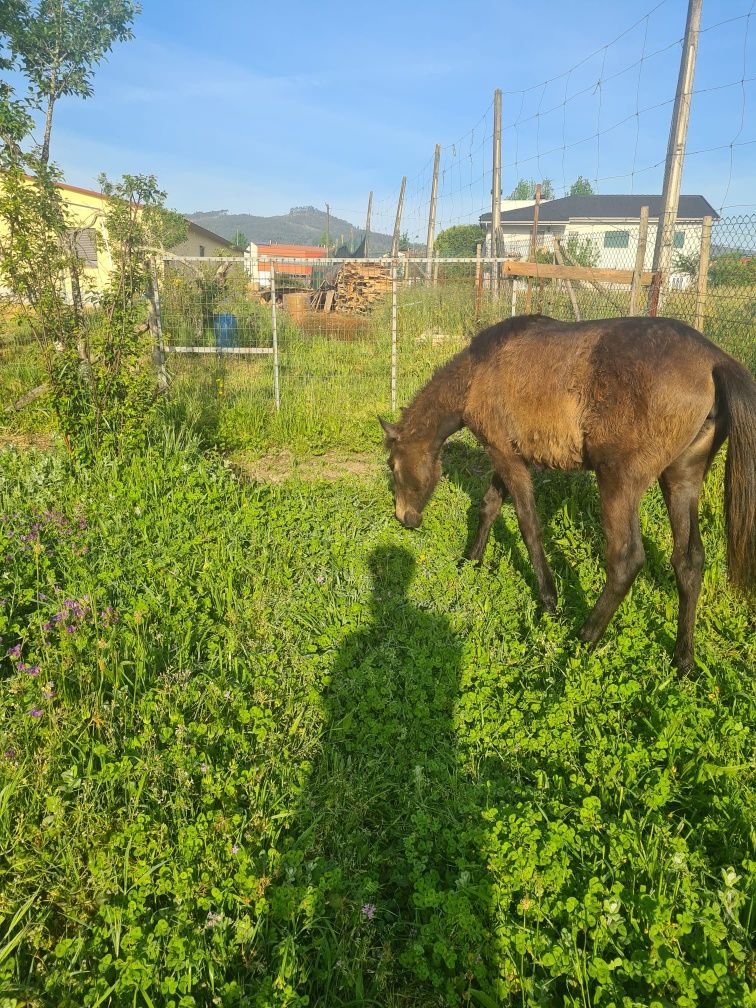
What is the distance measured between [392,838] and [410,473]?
287cm

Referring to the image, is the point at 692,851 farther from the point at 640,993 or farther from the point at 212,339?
the point at 212,339

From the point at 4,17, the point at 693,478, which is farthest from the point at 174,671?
the point at 4,17

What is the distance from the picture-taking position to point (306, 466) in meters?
6.46

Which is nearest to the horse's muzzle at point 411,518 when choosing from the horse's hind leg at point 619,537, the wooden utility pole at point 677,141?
the horse's hind leg at point 619,537

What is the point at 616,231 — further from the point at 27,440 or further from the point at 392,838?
the point at 392,838

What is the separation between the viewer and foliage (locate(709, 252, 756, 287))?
5.86 m

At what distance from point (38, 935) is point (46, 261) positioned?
4927 mm

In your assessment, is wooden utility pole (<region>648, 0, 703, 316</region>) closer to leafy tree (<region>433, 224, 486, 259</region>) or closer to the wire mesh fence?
the wire mesh fence

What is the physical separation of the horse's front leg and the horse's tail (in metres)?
1.05

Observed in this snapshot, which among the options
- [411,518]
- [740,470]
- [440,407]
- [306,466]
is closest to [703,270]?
[440,407]

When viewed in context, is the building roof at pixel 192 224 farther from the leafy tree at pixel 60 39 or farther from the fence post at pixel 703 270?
the fence post at pixel 703 270

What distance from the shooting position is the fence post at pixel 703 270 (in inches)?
215

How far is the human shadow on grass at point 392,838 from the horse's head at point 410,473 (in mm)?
1549

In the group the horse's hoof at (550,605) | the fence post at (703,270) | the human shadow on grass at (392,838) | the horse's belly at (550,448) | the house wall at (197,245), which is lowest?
the human shadow on grass at (392,838)
